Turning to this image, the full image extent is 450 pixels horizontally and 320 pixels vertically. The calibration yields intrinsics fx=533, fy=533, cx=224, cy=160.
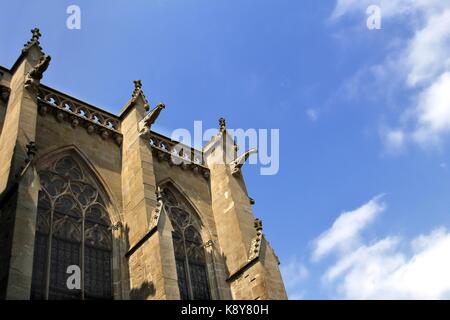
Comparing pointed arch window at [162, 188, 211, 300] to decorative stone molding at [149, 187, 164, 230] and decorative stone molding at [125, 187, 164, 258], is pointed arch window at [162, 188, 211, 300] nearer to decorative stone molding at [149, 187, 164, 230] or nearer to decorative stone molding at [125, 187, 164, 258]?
decorative stone molding at [125, 187, 164, 258]

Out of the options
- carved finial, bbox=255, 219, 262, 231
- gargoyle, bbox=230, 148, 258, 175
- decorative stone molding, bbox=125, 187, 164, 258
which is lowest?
decorative stone molding, bbox=125, 187, 164, 258

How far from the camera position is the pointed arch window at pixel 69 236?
10961mm

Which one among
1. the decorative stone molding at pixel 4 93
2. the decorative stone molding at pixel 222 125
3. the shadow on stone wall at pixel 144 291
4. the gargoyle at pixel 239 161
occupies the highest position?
the decorative stone molding at pixel 222 125

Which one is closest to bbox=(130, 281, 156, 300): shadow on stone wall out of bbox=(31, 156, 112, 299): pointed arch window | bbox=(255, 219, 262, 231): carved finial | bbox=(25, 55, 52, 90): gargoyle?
bbox=(31, 156, 112, 299): pointed arch window

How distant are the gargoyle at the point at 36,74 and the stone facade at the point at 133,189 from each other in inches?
0.9

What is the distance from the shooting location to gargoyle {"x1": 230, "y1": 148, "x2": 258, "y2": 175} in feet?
53.7

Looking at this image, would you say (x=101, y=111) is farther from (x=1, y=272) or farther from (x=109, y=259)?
(x=1, y=272)

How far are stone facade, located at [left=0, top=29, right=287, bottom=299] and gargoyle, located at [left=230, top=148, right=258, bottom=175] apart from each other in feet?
0.15

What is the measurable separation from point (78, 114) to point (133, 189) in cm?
296

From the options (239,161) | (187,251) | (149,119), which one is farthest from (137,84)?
(187,251)

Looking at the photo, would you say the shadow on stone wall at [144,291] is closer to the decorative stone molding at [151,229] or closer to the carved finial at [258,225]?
the decorative stone molding at [151,229]

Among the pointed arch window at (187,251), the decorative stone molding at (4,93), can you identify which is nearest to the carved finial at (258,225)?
the pointed arch window at (187,251)

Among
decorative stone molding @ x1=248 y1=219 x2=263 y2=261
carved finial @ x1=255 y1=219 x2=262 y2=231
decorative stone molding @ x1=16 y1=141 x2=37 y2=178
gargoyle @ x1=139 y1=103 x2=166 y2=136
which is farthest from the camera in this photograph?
gargoyle @ x1=139 y1=103 x2=166 y2=136

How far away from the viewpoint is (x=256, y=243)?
Answer: 542 inches
